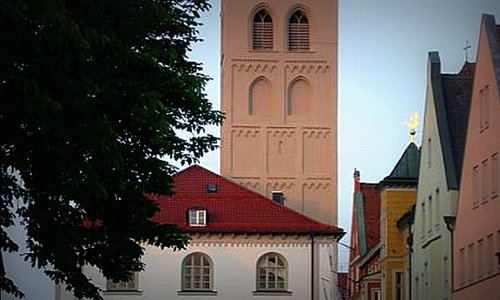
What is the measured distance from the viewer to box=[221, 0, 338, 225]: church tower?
297 ft

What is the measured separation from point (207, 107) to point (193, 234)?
1497 inches

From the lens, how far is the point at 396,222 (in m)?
62.5

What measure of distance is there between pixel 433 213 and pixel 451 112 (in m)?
3.93

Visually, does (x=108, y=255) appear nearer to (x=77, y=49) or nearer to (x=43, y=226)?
(x=43, y=226)

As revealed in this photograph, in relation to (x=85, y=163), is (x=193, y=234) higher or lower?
higher

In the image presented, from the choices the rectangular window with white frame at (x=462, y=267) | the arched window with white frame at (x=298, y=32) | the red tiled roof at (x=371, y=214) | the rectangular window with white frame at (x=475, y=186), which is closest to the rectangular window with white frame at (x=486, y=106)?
the rectangular window with white frame at (x=475, y=186)

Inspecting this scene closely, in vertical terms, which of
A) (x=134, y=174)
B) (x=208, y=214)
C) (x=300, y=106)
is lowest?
(x=134, y=174)

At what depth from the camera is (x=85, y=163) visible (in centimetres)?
2334

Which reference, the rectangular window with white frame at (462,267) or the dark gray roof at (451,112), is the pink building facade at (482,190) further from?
the dark gray roof at (451,112)

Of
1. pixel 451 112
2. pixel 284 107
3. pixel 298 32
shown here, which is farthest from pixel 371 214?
pixel 451 112

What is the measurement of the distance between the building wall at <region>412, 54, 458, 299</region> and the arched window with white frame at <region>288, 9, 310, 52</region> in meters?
37.3

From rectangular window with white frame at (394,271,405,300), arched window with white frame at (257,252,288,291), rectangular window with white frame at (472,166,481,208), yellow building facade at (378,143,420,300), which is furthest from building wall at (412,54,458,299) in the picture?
arched window with white frame at (257,252,288,291)

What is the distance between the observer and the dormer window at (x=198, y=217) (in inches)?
Result: 2753

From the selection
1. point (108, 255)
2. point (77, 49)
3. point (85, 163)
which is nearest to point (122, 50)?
point (85, 163)
